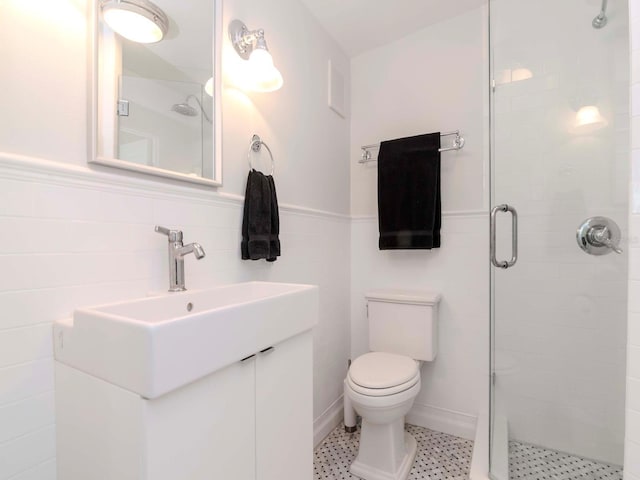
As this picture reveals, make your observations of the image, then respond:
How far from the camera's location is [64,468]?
2.58 feet

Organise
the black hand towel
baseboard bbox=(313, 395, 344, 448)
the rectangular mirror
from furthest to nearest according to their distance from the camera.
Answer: the black hand towel → baseboard bbox=(313, 395, 344, 448) → the rectangular mirror

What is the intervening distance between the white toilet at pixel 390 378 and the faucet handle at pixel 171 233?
998mm

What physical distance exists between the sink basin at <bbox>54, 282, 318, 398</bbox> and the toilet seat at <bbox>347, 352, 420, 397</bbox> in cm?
61

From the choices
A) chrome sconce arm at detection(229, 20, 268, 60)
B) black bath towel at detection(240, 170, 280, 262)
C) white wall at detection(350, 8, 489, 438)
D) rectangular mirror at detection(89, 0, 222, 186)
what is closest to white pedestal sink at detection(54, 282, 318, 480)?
black bath towel at detection(240, 170, 280, 262)

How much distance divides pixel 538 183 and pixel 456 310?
82cm

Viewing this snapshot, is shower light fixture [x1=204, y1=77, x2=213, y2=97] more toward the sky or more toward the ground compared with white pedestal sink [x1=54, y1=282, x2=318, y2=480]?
more toward the sky

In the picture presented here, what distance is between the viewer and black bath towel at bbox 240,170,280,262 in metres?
1.30

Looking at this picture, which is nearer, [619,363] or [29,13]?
[29,13]

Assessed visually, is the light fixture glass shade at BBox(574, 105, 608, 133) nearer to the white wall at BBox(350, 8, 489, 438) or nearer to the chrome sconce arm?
the white wall at BBox(350, 8, 489, 438)

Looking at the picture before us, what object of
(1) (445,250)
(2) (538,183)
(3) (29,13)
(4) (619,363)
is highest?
(3) (29,13)

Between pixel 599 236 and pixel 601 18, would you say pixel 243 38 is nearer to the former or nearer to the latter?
pixel 601 18

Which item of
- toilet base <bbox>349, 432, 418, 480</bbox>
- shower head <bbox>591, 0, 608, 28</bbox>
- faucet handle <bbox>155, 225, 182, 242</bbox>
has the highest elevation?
shower head <bbox>591, 0, 608, 28</bbox>

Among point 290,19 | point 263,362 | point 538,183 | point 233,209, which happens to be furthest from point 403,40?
point 263,362

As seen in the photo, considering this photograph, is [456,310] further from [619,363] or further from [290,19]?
[290,19]
